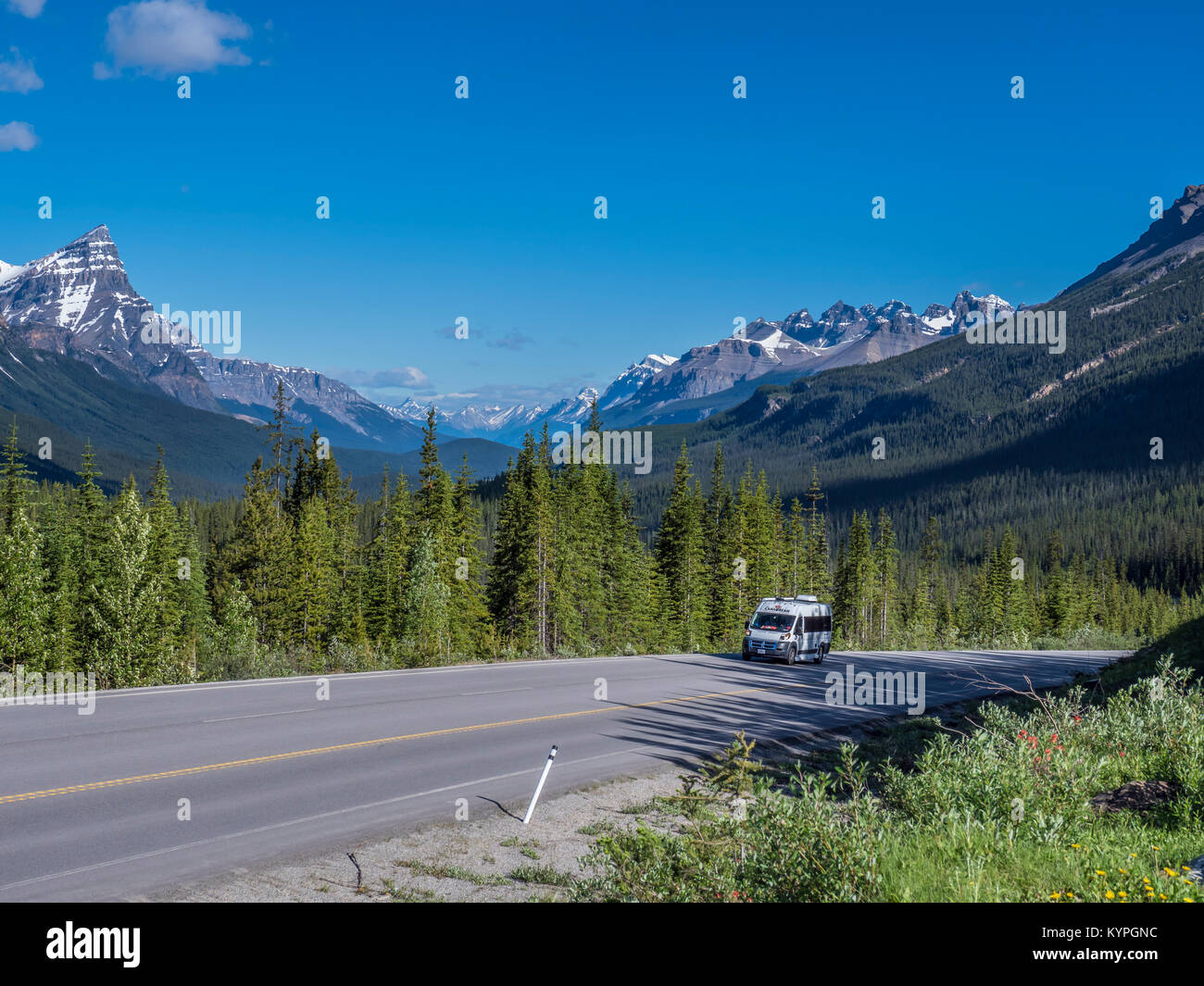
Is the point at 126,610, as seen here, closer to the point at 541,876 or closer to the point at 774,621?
the point at 774,621

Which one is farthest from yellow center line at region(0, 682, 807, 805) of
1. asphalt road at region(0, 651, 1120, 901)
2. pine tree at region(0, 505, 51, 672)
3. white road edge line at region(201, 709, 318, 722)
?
pine tree at region(0, 505, 51, 672)

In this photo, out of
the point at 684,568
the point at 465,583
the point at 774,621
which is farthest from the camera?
the point at 684,568

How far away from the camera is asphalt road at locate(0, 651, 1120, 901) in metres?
8.13

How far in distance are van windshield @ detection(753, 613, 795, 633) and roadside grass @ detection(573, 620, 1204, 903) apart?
18.6 m

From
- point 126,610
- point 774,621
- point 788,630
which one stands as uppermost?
point 126,610

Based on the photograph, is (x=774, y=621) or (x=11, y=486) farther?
(x=11, y=486)

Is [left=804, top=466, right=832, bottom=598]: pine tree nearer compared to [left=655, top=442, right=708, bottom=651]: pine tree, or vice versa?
[left=655, top=442, right=708, bottom=651]: pine tree

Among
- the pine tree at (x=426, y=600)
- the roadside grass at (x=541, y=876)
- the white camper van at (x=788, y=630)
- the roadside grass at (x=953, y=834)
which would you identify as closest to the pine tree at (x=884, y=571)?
the white camper van at (x=788, y=630)

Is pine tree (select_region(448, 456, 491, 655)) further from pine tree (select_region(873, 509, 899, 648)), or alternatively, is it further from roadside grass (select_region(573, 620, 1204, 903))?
pine tree (select_region(873, 509, 899, 648))

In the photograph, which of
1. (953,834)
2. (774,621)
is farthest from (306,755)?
(774,621)

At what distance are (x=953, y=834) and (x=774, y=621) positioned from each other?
23071 millimetres

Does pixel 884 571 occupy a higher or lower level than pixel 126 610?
lower

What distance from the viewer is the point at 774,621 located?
28.9m
